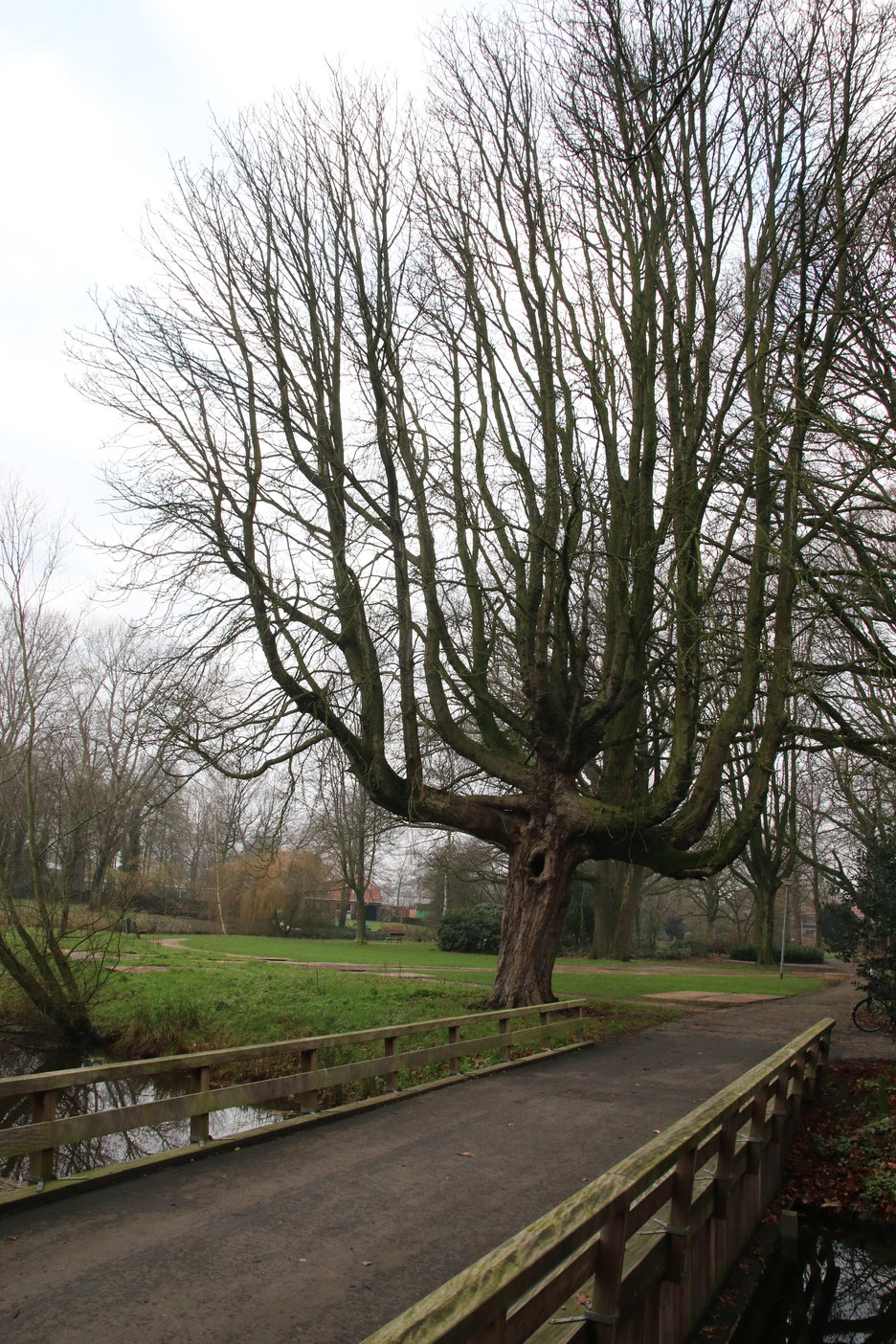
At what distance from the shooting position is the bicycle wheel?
1365cm

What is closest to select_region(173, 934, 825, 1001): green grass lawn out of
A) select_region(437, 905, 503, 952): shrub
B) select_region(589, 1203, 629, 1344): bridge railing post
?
select_region(437, 905, 503, 952): shrub

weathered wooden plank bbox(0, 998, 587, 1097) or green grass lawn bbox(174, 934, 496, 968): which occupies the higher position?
weathered wooden plank bbox(0, 998, 587, 1097)

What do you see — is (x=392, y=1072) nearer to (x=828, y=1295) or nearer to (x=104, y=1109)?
(x=828, y=1295)

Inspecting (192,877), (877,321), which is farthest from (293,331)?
(192,877)

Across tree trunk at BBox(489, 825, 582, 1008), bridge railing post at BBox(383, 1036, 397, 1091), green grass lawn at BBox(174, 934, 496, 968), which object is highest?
tree trunk at BBox(489, 825, 582, 1008)

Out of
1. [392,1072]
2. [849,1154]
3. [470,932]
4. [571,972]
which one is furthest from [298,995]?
[470,932]

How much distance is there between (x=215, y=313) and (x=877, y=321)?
9670 millimetres

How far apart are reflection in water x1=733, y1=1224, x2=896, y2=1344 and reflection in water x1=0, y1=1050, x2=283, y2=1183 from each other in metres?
4.31

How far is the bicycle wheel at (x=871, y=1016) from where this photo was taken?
1365cm

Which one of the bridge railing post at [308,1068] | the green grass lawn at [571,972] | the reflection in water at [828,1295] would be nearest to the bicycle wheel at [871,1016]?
the green grass lawn at [571,972]

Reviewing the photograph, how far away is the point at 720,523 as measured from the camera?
63.9 ft

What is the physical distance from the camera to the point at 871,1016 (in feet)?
49.7

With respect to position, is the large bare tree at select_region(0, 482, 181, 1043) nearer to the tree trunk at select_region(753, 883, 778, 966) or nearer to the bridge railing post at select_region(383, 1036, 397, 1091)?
the bridge railing post at select_region(383, 1036, 397, 1091)

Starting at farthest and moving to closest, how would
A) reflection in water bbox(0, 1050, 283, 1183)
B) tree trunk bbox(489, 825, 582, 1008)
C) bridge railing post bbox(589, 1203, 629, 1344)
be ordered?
1. tree trunk bbox(489, 825, 582, 1008)
2. reflection in water bbox(0, 1050, 283, 1183)
3. bridge railing post bbox(589, 1203, 629, 1344)
